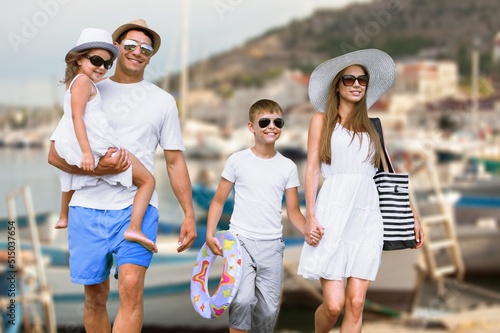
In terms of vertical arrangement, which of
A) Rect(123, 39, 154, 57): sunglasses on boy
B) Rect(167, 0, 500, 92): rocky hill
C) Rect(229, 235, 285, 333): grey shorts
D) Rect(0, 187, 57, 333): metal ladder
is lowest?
Rect(0, 187, 57, 333): metal ladder

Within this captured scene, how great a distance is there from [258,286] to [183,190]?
1.68ft

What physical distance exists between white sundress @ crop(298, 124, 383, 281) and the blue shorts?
2.23 feet

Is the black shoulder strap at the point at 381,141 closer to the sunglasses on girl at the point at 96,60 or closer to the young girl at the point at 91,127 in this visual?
the young girl at the point at 91,127

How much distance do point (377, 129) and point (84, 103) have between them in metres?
1.19

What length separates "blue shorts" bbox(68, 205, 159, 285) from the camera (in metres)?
2.74

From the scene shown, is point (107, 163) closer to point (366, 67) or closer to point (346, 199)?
point (346, 199)

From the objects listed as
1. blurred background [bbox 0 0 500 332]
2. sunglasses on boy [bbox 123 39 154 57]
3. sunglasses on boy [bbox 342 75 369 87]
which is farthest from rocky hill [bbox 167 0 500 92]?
sunglasses on boy [bbox 123 39 154 57]

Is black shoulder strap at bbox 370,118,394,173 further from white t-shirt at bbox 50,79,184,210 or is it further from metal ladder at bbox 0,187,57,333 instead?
metal ladder at bbox 0,187,57,333

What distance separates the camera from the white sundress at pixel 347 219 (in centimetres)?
296

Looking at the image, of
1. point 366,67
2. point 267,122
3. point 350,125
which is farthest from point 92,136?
point 366,67

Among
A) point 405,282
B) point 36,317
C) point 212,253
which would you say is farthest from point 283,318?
point 212,253

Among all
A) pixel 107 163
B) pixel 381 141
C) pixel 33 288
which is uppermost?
pixel 381 141

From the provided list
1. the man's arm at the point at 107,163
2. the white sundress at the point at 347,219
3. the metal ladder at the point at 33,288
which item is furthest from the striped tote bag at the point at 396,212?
the metal ladder at the point at 33,288

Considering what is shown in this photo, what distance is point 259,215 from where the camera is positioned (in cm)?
303
